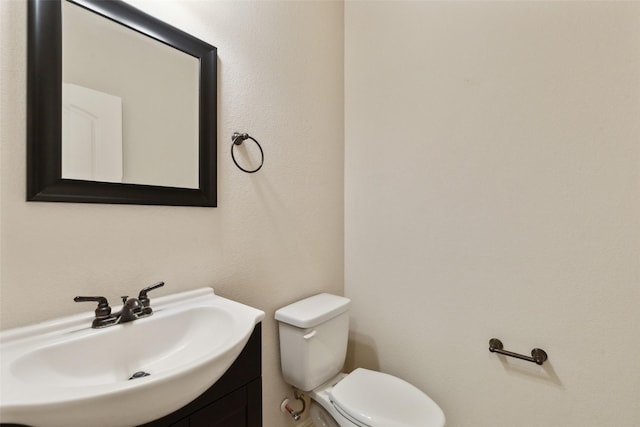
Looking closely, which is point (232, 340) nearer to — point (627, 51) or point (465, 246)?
point (465, 246)

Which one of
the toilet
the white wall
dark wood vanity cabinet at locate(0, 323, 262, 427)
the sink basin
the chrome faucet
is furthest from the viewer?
the toilet

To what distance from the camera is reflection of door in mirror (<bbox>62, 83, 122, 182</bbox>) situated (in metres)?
0.76

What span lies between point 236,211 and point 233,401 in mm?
655

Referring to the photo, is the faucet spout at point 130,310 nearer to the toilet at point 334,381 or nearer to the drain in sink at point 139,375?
the drain in sink at point 139,375

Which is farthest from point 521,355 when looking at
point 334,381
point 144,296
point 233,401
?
point 144,296

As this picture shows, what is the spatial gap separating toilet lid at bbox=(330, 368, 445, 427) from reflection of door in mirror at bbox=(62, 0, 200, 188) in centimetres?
108

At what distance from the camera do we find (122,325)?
30.0 inches

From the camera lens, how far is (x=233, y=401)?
758 millimetres

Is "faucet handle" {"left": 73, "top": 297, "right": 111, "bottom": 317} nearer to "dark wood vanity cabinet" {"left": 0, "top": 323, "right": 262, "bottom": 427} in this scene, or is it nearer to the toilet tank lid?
"dark wood vanity cabinet" {"left": 0, "top": 323, "right": 262, "bottom": 427}

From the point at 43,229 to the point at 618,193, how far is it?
5.93ft

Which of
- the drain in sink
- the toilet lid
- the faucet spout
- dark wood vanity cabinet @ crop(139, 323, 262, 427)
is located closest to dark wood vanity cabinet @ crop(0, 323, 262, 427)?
dark wood vanity cabinet @ crop(139, 323, 262, 427)

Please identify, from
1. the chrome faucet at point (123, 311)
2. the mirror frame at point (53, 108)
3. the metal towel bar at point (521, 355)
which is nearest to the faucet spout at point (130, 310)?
the chrome faucet at point (123, 311)

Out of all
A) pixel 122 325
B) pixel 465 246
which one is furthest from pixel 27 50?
pixel 465 246

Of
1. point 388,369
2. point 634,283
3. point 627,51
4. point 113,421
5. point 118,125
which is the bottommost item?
point 388,369
